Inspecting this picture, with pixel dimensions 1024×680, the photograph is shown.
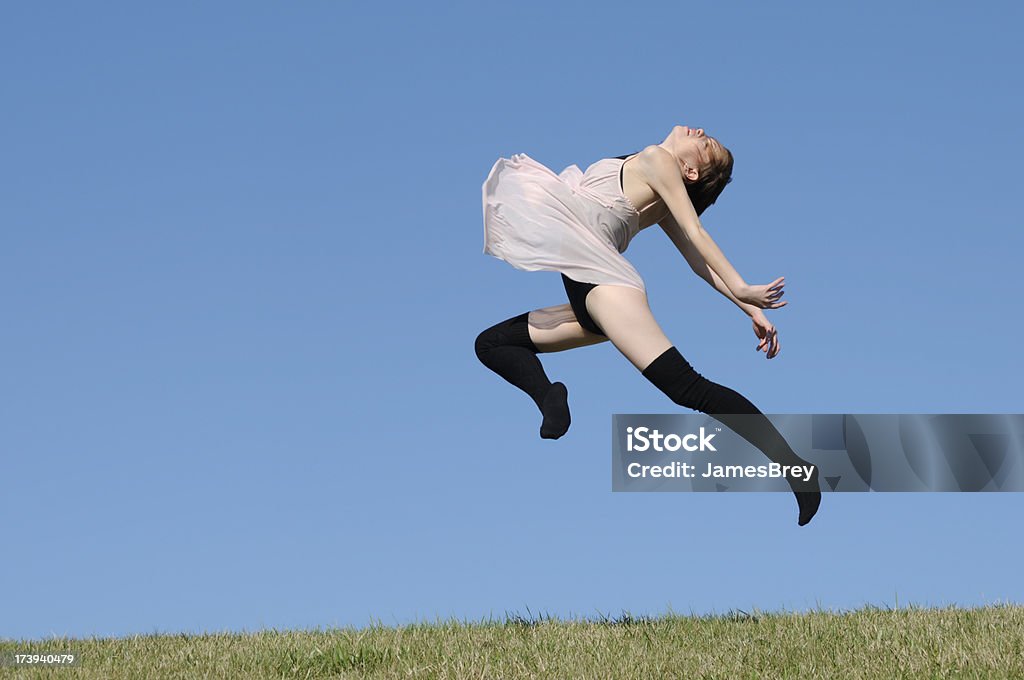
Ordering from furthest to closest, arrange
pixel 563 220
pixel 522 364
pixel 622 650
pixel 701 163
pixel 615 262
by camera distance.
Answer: pixel 522 364 < pixel 701 163 < pixel 563 220 < pixel 615 262 < pixel 622 650

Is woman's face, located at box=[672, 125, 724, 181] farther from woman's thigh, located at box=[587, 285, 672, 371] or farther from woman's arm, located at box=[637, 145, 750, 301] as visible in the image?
woman's thigh, located at box=[587, 285, 672, 371]

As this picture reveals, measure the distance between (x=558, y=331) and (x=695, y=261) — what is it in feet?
3.04

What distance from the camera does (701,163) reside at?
682 centimetres

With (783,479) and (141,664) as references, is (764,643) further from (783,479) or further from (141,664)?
(141,664)

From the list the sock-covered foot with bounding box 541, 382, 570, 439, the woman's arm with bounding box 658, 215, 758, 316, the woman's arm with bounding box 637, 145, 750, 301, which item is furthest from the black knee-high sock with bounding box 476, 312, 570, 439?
the woman's arm with bounding box 637, 145, 750, 301

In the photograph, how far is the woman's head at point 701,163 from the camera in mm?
6797

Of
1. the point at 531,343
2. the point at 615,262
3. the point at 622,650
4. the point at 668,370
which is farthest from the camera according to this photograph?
the point at 531,343

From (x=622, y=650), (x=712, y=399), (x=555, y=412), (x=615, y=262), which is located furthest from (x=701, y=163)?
(x=622, y=650)

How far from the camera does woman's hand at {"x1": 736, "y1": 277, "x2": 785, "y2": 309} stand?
250 inches

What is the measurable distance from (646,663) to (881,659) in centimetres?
121

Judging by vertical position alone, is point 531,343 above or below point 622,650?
above

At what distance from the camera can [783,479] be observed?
6.58m

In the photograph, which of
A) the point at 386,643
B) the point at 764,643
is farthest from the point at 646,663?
the point at 386,643

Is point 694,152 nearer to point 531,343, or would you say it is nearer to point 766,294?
point 766,294
